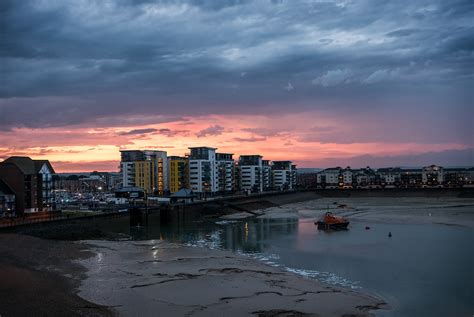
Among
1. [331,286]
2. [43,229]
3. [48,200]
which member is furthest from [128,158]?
[331,286]

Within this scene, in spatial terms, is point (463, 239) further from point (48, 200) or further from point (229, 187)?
point (229, 187)

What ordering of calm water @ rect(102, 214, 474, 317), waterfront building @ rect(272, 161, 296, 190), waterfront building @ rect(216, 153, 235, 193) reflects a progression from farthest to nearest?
waterfront building @ rect(272, 161, 296, 190), waterfront building @ rect(216, 153, 235, 193), calm water @ rect(102, 214, 474, 317)

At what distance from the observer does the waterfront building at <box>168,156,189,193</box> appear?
126 m

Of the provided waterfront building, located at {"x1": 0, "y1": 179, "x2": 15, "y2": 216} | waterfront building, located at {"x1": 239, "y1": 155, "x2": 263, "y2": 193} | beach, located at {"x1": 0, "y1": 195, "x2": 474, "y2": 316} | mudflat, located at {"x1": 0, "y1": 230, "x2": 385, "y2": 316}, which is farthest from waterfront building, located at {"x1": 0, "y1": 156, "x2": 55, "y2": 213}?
waterfront building, located at {"x1": 239, "y1": 155, "x2": 263, "y2": 193}

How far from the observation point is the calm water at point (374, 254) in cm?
2895

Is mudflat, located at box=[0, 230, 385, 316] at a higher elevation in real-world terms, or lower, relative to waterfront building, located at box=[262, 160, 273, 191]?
lower

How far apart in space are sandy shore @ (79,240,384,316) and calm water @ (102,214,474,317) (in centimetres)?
247

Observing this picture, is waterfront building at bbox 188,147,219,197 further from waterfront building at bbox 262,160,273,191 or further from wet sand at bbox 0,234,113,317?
wet sand at bbox 0,234,113,317

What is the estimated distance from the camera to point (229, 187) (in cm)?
13962

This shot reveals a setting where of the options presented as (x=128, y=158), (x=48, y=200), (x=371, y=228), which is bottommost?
(x=371, y=228)

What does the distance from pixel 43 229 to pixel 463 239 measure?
4528 cm

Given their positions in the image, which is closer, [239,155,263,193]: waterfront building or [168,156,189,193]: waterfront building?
[168,156,189,193]: waterfront building

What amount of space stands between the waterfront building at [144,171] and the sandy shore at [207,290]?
8483cm

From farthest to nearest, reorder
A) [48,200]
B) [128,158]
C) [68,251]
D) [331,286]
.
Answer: [128,158] → [48,200] → [68,251] → [331,286]
